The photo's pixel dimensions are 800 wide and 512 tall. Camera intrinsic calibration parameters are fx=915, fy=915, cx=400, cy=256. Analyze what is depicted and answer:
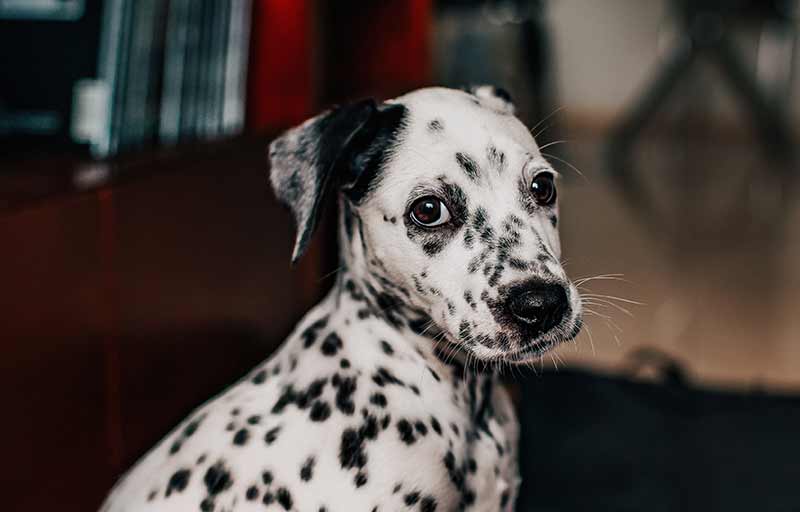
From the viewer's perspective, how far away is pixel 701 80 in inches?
290

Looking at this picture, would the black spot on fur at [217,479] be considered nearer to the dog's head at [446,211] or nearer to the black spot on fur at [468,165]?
the dog's head at [446,211]

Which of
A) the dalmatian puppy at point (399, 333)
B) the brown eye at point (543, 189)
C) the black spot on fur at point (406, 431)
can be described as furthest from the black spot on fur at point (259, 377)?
the brown eye at point (543, 189)

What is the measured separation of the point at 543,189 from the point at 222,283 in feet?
2.57

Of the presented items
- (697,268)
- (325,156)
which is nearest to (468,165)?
(325,156)

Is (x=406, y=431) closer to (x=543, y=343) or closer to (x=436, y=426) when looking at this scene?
(x=436, y=426)

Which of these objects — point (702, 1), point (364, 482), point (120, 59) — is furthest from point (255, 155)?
point (702, 1)

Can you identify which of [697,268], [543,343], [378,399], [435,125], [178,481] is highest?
[435,125]

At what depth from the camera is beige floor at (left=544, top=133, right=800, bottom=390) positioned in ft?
9.73

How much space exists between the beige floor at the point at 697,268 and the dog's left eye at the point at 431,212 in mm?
678

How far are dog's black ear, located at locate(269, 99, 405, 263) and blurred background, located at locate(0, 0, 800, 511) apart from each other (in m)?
0.31

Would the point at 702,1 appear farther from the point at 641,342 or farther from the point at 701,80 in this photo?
the point at 641,342

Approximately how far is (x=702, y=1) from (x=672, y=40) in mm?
1150

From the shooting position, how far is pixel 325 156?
1246 millimetres

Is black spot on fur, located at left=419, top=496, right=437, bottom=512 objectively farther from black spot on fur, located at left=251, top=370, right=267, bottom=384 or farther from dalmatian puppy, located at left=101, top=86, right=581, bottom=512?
black spot on fur, located at left=251, top=370, right=267, bottom=384
